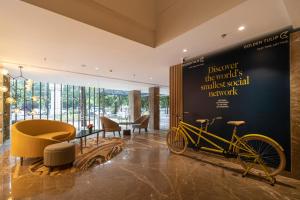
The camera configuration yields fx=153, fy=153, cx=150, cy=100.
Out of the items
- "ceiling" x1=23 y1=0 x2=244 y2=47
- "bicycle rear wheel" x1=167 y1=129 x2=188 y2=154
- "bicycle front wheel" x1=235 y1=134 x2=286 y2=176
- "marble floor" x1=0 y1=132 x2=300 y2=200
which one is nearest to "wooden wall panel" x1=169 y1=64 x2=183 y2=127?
"bicycle rear wheel" x1=167 y1=129 x2=188 y2=154

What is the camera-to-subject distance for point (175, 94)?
5109 millimetres

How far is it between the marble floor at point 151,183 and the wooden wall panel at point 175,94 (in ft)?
5.81

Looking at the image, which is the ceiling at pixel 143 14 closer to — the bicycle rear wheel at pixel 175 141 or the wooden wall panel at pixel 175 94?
the wooden wall panel at pixel 175 94

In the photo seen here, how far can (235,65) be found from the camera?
11.8 feet

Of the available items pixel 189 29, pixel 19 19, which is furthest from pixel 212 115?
pixel 19 19

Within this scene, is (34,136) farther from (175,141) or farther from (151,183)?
(175,141)

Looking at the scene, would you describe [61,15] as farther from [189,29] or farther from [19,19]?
[189,29]

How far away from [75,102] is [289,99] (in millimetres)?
11059

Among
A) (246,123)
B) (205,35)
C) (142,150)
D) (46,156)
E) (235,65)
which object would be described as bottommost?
(142,150)

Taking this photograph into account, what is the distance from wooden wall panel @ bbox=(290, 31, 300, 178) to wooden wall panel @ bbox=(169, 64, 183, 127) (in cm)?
264

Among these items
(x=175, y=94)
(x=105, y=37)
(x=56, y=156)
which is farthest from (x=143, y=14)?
(x=56, y=156)

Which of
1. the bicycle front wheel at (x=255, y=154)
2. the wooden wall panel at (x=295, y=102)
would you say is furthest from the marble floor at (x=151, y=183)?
the wooden wall panel at (x=295, y=102)

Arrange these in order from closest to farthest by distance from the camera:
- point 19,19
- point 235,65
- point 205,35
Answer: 1. point 19,19
2. point 205,35
3. point 235,65

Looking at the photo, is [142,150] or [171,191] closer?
[171,191]
